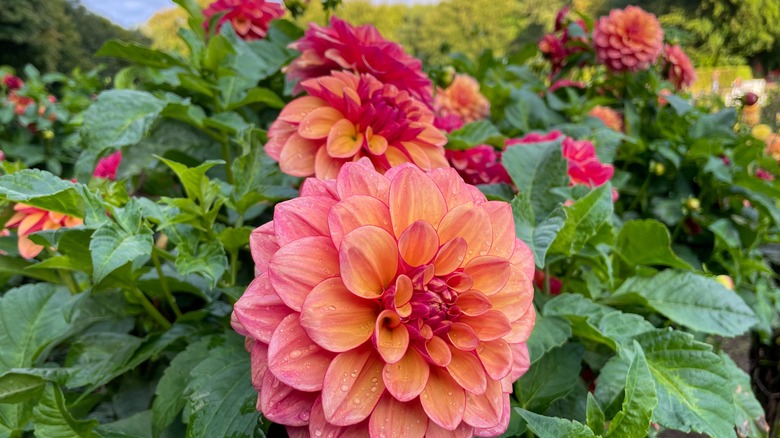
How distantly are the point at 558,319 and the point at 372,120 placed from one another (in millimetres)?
355

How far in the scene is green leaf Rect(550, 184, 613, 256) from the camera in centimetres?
66

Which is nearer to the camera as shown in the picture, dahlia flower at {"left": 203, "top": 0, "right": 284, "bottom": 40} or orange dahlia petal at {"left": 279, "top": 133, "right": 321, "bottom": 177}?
orange dahlia petal at {"left": 279, "top": 133, "right": 321, "bottom": 177}

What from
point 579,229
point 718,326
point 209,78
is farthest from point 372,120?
point 718,326

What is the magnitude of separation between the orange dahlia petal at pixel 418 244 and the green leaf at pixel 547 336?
21cm

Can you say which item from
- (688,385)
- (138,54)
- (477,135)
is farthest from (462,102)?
(688,385)

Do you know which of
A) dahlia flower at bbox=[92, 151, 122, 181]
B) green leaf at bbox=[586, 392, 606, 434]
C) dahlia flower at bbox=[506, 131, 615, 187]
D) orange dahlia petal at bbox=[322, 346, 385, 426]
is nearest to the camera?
orange dahlia petal at bbox=[322, 346, 385, 426]

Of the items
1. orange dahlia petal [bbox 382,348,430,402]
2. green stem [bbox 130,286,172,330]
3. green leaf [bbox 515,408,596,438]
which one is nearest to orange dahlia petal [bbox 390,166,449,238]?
orange dahlia petal [bbox 382,348,430,402]

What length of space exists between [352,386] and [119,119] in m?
0.63

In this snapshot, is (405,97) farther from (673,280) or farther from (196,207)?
(673,280)

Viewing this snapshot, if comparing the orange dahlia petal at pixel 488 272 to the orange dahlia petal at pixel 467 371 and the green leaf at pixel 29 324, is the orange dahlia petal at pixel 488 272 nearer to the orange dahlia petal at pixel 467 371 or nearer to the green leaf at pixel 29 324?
the orange dahlia petal at pixel 467 371

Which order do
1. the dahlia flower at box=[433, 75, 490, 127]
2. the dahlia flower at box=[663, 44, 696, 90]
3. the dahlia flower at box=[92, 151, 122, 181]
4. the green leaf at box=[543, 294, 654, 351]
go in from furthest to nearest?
the dahlia flower at box=[663, 44, 696, 90] → the dahlia flower at box=[433, 75, 490, 127] → the dahlia flower at box=[92, 151, 122, 181] → the green leaf at box=[543, 294, 654, 351]

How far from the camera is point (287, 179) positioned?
798 millimetres

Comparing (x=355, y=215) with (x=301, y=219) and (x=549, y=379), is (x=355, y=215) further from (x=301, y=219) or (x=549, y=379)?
(x=549, y=379)

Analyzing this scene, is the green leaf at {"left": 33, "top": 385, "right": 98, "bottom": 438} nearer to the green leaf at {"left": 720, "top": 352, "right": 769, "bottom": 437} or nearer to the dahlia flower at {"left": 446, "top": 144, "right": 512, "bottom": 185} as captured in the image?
the dahlia flower at {"left": 446, "top": 144, "right": 512, "bottom": 185}
